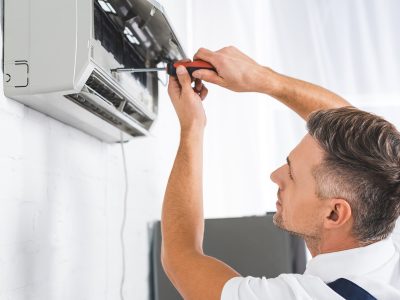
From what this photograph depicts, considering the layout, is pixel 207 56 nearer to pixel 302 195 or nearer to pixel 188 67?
pixel 188 67

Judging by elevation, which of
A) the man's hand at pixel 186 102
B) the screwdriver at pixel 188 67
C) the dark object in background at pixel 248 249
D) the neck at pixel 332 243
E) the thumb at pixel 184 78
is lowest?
the dark object in background at pixel 248 249

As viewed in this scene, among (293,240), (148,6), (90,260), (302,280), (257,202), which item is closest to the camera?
(302,280)

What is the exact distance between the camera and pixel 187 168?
1.15 m

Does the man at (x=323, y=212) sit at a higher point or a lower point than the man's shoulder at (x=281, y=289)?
higher

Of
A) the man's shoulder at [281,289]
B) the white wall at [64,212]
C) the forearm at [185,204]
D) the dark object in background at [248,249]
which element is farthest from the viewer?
the dark object in background at [248,249]

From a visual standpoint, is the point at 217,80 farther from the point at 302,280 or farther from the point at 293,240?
the point at 293,240

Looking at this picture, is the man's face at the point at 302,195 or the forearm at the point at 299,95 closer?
the man's face at the point at 302,195

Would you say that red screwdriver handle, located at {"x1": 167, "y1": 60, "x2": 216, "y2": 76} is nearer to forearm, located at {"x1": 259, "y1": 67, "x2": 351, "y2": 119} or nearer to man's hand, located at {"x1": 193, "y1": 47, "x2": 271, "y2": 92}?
man's hand, located at {"x1": 193, "y1": 47, "x2": 271, "y2": 92}

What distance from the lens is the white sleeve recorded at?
88 centimetres

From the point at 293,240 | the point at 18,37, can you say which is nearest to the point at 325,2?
the point at 293,240

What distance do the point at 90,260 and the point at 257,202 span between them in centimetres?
110

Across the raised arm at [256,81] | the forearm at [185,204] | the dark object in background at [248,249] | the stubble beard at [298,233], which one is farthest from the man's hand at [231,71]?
the dark object in background at [248,249]

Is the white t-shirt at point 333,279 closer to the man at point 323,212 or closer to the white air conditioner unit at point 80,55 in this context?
the man at point 323,212

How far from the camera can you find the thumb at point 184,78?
44.4 inches
